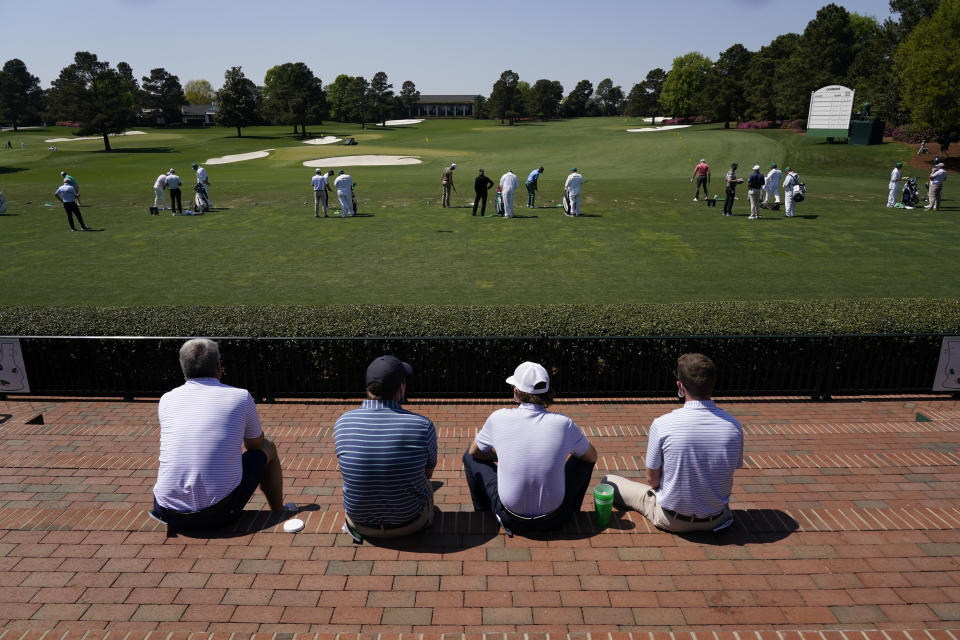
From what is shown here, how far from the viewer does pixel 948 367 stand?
8.01 meters

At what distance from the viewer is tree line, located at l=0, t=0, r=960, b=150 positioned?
37656mm

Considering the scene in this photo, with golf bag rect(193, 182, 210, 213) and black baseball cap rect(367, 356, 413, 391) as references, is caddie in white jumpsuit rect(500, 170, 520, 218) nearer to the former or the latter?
golf bag rect(193, 182, 210, 213)

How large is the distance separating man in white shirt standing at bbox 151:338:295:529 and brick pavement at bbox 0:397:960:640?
0.80 feet

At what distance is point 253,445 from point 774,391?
6752 millimetres

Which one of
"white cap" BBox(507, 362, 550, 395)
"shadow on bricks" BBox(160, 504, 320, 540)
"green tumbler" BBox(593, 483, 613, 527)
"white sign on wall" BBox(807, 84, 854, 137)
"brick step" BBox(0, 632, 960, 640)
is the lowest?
"shadow on bricks" BBox(160, 504, 320, 540)

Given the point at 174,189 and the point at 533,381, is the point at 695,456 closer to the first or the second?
the point at 533,381

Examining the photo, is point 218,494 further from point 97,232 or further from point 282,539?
point 97,232

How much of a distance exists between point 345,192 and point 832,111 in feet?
121

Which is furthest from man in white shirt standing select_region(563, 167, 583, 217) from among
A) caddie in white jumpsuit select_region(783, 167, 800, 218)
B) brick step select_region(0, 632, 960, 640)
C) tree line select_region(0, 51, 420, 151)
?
tree line select_region(0, 51, 420, 151)

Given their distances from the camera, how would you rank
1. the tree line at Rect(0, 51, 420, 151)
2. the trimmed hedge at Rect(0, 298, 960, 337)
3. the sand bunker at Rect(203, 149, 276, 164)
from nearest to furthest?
the trimmed hedge at Rect(0, 298, 960, 337)
the sand bunker at Rect(203, 149, 276, 164)
the tree line at Rect(0, 51, 420, 151)

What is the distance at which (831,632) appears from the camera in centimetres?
352

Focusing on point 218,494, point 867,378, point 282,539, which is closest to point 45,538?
point 218,494

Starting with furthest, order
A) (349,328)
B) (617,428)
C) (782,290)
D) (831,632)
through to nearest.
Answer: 1. (782,290)
2. (349,328)
3. (617,428)
4. (831,632)

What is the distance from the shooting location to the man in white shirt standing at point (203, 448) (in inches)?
164
